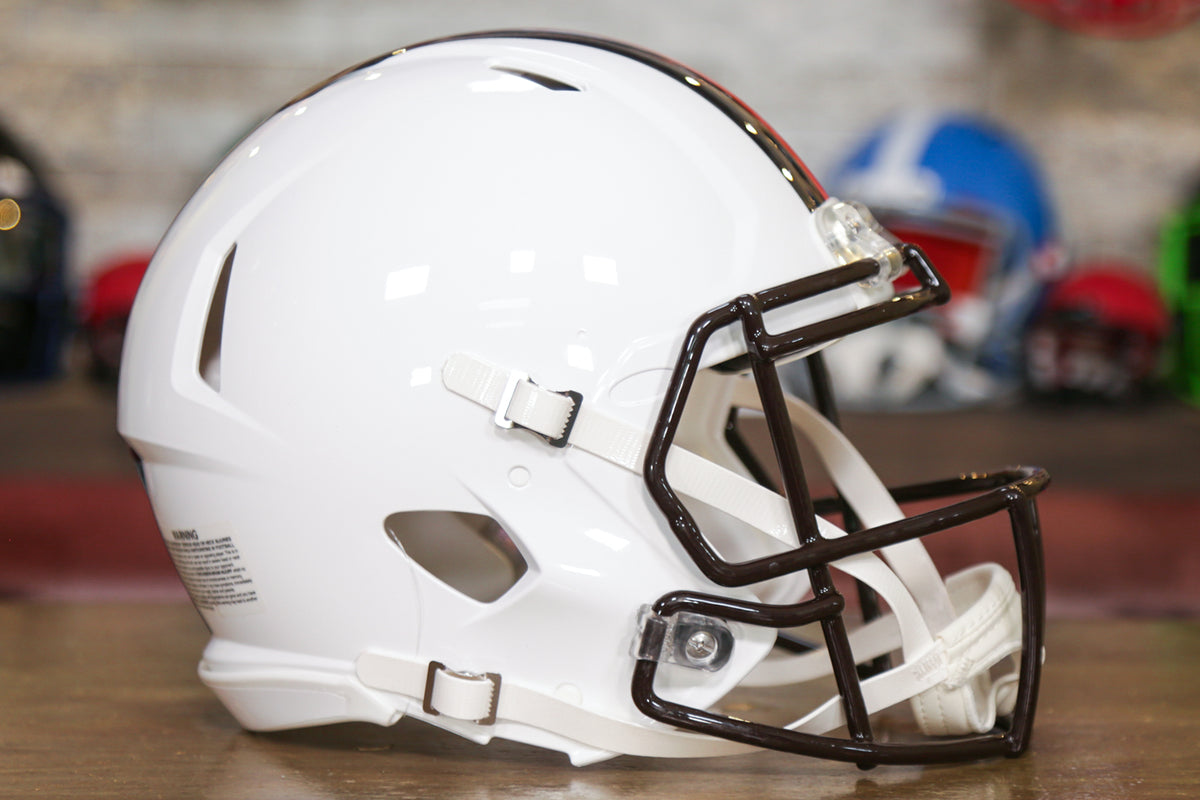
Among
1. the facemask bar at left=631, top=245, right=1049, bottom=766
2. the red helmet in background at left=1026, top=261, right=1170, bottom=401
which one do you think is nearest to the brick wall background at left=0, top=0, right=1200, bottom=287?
the red helmet in background at left=1026, top=261, right=1170, bottom=401

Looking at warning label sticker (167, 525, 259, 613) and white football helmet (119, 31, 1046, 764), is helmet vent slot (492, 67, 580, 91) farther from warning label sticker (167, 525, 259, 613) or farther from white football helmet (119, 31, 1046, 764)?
warning label sticker (167, 525, 259, 613)

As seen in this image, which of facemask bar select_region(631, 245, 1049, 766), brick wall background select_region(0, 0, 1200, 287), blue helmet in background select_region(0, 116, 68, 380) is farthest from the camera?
brick wall background select_region(0, 0, 1200, 287)

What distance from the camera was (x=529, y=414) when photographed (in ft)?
1.84

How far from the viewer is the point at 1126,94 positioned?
202 centimetres

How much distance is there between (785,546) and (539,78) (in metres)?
0.30

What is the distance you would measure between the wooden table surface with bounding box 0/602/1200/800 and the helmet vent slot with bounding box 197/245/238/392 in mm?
210

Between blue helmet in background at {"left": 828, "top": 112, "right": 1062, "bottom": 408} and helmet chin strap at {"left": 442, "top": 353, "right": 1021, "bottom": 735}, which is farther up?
blue helmet in background at {"left": 828, "top": 112, "right": 1062, "bottom": 408}

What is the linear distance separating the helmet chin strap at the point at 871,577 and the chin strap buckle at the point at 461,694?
133 millimetres

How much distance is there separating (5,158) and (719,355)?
5.14 ft

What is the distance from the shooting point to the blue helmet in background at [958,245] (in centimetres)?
175

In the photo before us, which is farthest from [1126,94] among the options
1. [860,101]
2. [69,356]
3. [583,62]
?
[69,356]

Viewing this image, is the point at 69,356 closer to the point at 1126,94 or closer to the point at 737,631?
the point at 737,631

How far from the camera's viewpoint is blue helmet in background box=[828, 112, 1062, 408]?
1751mm

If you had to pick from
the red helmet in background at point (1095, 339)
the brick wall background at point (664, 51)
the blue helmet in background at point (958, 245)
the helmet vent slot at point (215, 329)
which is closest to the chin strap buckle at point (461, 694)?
the helmet vent slot at point (215, 329)
